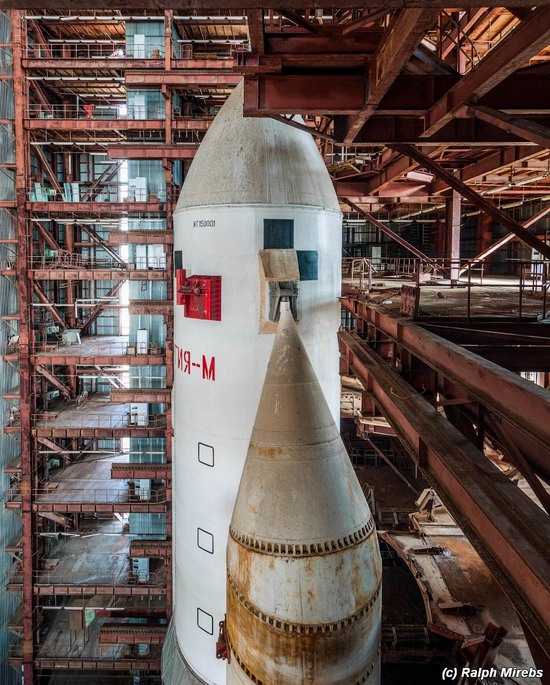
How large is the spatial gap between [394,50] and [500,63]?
133cm

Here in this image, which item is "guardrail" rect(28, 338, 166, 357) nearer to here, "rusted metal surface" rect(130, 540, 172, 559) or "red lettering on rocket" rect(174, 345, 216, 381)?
"rusted metal surface" rect(130, 540, 172, 559)

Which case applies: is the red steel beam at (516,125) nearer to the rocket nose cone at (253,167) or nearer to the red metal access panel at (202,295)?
the rocket nose cone at (253,167)

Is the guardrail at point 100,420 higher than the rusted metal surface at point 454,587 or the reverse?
higher

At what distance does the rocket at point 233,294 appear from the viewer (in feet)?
36.1

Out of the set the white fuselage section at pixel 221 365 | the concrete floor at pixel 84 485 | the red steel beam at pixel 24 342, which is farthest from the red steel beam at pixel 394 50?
the concrete floor at pixel 84 485

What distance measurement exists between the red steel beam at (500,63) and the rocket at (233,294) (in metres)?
3.71

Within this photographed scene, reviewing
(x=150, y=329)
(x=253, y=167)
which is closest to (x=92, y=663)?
(x=150, y=329)

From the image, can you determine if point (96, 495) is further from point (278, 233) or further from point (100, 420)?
point (278, 233)

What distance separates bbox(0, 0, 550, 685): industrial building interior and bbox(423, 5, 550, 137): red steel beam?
0.13ft

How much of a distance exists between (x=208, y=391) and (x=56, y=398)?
2098 cm

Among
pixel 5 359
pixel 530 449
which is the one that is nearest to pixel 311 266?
pixel 530 449

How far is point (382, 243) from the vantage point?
39.8m

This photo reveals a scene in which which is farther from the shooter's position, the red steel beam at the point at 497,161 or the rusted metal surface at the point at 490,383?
the red steel beam at the point at 497,161

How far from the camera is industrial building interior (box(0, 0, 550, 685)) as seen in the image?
6.51 metres
